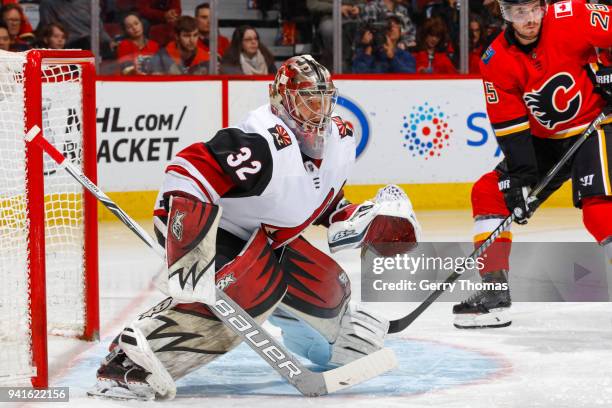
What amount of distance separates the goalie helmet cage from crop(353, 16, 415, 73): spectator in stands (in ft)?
9.51

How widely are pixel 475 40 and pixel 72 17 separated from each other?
2375 millimetres

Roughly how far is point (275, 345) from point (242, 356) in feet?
1.94

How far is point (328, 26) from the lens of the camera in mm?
7145

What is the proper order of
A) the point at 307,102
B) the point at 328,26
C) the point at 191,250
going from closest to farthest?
the point at 191,250, the point at 307,102, the point at 328,26

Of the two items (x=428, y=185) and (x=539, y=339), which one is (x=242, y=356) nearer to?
(x=539, y=339)

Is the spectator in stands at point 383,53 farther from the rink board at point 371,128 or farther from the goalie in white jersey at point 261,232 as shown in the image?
the goalie in white jersey at point 261,232

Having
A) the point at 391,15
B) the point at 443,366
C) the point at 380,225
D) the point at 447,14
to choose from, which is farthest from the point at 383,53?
the point at 380,225

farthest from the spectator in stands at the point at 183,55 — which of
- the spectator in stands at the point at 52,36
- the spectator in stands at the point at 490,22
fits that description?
the spectator in stands at the point at 490,22

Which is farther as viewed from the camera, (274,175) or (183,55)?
(183,55)

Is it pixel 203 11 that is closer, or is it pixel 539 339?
pixel 539 339

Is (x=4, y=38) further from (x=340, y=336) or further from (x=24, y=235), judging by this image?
(x=340, y=336)

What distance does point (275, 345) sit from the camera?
10.0 feet

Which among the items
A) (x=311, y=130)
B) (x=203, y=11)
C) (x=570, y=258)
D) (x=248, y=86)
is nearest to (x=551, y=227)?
(x=570, y=258)

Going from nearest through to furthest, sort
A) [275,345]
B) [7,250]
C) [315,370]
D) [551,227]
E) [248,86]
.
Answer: [275,345] < [315,370] < [7,250] < [551,227] < [248,86]
